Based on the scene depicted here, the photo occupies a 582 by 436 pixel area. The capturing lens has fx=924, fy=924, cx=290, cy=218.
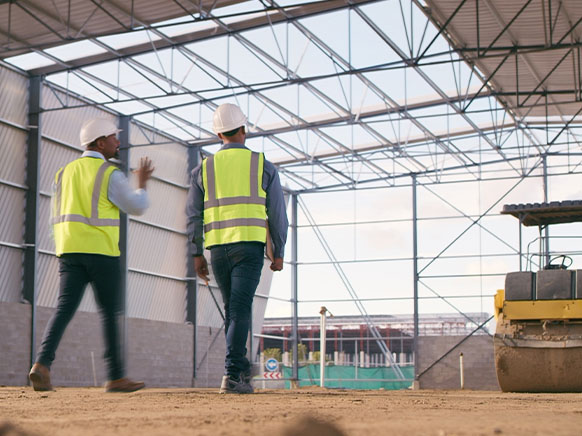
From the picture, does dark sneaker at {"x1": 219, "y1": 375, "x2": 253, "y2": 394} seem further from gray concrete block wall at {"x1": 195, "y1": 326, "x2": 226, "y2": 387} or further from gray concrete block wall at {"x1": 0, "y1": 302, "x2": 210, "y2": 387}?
gray concrete block wall at {"x1": 195, "y1": 326, "x2": 226, "y2": 387}

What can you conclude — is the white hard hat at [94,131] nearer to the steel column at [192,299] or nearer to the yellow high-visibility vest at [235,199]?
the yellow high-visibility vest at [235,199]

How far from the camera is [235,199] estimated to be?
Answer: 6.90m

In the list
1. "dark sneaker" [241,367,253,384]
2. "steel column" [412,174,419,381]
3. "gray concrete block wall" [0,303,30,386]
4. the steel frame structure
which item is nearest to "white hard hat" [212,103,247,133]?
"dark sneaker" [241,367,253,384]

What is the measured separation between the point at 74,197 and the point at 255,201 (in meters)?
1.37

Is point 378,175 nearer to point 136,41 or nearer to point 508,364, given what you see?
point 136,41

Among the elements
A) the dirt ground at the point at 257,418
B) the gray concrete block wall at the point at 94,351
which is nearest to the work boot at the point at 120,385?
the dirt ground at the point at 257,418

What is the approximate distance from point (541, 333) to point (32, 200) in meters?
14.2

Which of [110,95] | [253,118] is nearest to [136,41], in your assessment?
[110,95]

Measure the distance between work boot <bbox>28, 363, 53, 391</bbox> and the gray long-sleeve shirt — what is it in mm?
1403

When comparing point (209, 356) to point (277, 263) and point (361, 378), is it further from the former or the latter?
point (277, 263)

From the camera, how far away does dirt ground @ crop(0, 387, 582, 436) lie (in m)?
3.32

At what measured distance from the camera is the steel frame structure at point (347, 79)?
19000 millimetres

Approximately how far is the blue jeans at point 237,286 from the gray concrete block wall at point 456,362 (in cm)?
2570

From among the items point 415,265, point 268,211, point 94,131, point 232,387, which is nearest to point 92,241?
point 94,131
